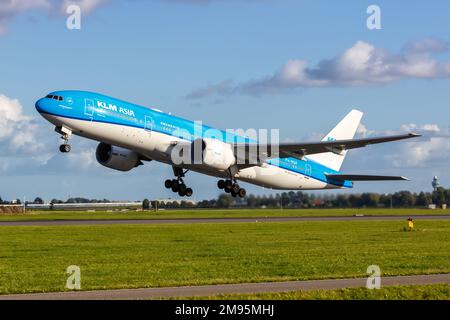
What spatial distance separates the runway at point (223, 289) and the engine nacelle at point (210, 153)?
73.9ft

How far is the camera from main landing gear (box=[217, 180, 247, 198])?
5484cm

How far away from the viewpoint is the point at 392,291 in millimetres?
22672

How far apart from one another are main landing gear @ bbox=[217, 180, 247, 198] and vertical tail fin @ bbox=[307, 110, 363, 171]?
1182 centimetres

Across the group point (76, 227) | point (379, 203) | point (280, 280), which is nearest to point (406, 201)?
point (379, 203)

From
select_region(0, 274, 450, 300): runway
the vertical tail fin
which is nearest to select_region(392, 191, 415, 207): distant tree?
the vertical tail fin

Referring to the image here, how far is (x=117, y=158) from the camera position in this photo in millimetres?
52844

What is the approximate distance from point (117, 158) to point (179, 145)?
23.2ft

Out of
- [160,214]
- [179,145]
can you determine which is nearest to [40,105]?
[179,145]

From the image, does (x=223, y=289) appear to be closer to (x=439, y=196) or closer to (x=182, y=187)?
(x=182, y=187)

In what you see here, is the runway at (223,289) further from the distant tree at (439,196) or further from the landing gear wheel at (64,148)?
the distant tree at (439,196)

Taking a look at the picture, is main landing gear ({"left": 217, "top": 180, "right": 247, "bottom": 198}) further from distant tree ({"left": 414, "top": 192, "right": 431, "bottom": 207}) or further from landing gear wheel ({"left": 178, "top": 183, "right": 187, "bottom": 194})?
distant tree ({"left": 414, "top": 192, "right": 431, "bottom": 207})
